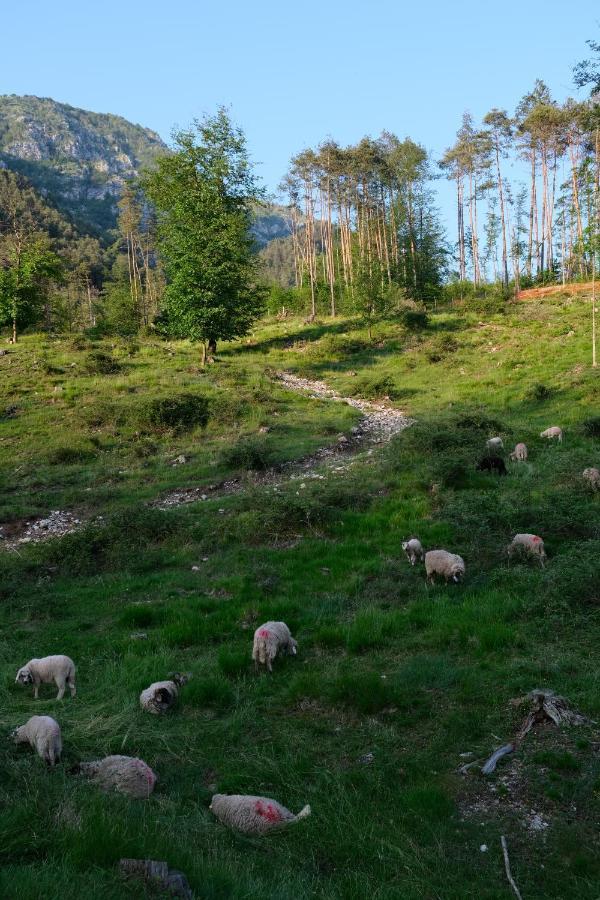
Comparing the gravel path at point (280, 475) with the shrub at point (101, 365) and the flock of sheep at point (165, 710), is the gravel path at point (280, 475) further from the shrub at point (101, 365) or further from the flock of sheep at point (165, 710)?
the shrub at point (101, 365)

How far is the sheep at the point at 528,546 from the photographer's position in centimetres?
1038

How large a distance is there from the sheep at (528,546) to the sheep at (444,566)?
96 cm

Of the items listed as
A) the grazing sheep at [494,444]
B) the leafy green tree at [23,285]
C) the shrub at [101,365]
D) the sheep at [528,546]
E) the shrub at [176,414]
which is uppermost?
the leafy green tree at [23,285]

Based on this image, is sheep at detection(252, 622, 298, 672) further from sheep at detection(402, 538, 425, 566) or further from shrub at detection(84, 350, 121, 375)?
shrub at detection(84, 350, 121, 375)

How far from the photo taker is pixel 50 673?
784cm

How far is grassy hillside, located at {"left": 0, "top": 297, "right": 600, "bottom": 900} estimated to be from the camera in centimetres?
454

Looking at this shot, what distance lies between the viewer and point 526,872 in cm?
449

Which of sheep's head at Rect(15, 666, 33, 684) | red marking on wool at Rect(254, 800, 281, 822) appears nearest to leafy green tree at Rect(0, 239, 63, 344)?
sheep's head at Rect(15, 666, 33, 684)

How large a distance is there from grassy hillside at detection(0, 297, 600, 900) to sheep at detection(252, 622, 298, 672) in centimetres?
18

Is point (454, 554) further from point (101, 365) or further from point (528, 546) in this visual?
point (101, 365)

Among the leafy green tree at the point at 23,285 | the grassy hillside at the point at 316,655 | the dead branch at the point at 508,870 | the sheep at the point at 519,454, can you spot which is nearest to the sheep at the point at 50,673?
the grassy hillside at the point at 316,655

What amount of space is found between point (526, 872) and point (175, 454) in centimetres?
1781

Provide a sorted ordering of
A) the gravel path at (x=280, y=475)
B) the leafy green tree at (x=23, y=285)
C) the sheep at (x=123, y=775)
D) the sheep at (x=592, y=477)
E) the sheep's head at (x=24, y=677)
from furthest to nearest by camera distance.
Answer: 1. the leafy green tree at (x=23, y=285)
2. the gravel path at (x=280, y=475)
3. the sheep at (x=592, y=477)
4. the sheep's head at (x=24, y=677)
5. the sheep at (x=123, y=775)

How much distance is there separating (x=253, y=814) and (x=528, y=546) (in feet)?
23.2
